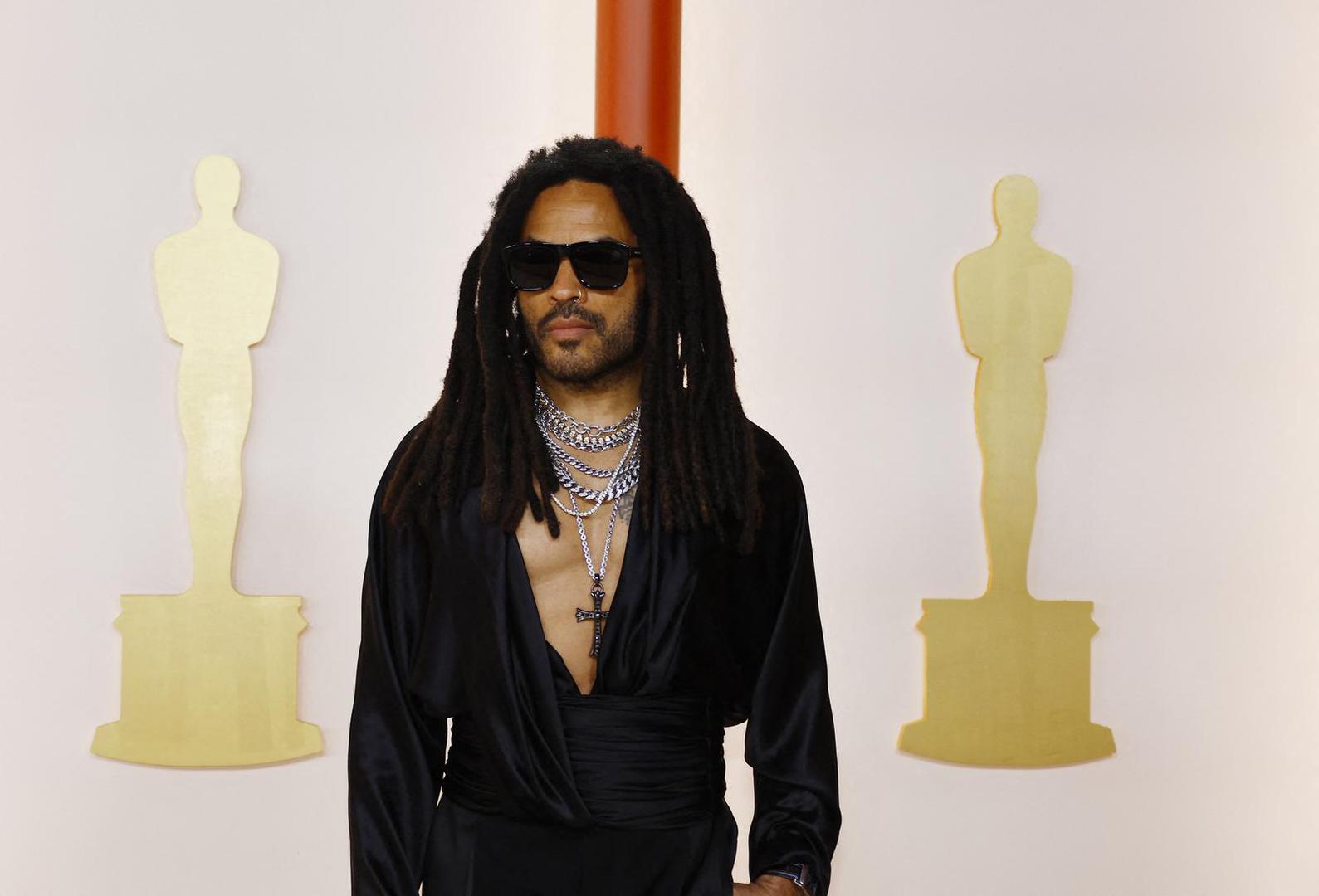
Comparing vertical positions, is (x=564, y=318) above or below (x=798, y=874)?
above

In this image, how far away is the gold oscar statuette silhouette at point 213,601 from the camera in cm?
335

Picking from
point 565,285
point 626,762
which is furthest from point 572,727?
point 565,285

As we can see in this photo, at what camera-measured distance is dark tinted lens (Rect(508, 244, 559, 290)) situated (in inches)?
81.4

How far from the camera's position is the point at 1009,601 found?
356 centimetres

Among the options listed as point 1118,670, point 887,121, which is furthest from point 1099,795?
point 887,121

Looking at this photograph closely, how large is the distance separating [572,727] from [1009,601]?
1864mm

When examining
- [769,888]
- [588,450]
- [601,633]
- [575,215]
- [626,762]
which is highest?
[575,215]

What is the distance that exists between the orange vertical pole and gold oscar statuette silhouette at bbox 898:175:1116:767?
2.63 ft

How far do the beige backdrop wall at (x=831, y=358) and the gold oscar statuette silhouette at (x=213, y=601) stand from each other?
0.06 meters

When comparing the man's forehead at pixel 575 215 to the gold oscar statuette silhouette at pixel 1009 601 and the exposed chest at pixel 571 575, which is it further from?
the gold oscar statuette silhouette at pixel 1009 601

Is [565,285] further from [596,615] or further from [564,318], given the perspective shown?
[596,615]

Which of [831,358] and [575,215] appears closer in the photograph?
[575,215]

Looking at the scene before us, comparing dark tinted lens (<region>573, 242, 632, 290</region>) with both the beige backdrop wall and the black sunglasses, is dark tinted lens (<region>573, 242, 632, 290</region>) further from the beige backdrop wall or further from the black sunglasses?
the beige backdrop wall

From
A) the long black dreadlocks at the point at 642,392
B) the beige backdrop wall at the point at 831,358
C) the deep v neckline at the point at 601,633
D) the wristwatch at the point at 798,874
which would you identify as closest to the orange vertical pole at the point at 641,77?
the beige backdrop wall at the point at 831,358
